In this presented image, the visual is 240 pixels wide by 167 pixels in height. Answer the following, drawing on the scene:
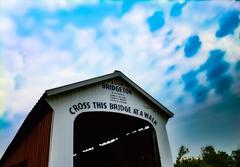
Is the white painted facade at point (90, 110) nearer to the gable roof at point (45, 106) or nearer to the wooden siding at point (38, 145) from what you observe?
the gable roof at point (45, 106)

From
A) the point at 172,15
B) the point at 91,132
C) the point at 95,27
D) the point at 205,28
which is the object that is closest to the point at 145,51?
the point at 172,15

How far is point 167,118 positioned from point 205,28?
17.0 m

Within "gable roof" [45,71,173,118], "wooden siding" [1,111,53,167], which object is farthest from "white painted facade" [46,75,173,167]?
"wooden siding" [1,111,53,167]

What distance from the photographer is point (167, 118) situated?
9.98 metres

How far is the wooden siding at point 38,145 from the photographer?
6758 mm

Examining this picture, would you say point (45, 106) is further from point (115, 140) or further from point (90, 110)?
point (115, 140)

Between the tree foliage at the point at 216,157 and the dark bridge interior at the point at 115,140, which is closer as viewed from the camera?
the dark bridge interior at the point at 115,140

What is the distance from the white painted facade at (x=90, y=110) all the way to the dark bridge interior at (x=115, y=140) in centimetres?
45

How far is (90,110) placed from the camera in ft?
25.2

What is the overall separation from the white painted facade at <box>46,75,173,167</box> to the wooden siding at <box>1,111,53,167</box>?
0.30m

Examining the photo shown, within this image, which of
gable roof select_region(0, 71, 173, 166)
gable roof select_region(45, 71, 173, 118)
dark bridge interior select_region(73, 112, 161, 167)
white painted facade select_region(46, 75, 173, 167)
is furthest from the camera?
dark bridge interior select_region(73, 112, 161, 167)

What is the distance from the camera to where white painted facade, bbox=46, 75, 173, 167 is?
646 centimetres

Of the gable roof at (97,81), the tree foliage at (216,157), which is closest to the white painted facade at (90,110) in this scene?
the gable roof at (97,81)

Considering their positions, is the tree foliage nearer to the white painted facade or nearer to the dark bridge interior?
the dark bridge interior
